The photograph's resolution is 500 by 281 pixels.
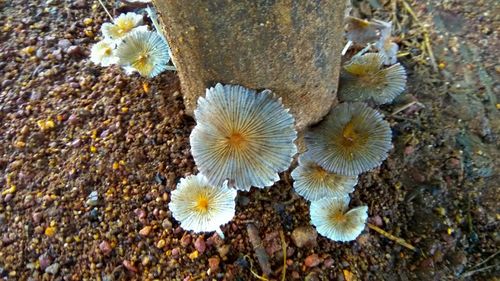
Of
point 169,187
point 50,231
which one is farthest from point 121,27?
point 50,231

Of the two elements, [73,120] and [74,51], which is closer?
[73,120]

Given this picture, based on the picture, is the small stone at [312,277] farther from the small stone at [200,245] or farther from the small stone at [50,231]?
the small stone at [50,231]

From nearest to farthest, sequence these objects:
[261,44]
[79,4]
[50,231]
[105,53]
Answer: [261,44] → [50,231] → [105,53] → [79,4]

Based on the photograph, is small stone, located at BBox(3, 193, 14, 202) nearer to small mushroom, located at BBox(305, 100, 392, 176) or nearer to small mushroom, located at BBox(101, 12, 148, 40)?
small mushroom, located at BBox(101, 12, 148, 40)

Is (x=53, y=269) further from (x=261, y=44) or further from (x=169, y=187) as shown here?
(x=261, y=44)

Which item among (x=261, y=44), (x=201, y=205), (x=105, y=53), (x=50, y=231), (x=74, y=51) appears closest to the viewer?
(x=261, y=44)

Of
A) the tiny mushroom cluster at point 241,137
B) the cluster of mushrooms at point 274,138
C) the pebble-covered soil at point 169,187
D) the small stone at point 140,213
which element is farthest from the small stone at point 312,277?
the small stone at point 140,213
